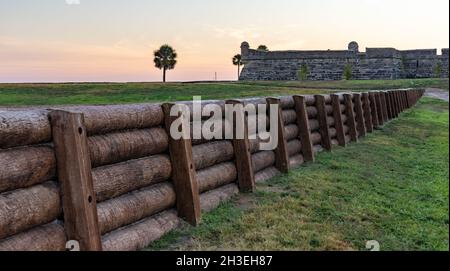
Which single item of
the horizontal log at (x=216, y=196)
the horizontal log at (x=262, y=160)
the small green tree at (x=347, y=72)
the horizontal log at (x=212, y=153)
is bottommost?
the horizontal log at (x=216, y=196)

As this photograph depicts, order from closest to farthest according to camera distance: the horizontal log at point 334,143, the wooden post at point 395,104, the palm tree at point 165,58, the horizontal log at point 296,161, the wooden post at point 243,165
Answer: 1. the wooden post at point 243,165
2. the horizontal log at point 296,161
3. the horizontal log at point 334,143
4. the wooden post at point 395,104
5. the palm tree at point 165,58

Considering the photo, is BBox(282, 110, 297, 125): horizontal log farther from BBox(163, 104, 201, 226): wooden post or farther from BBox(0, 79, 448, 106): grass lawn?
BBox(0, 79, 448, 106): grass lawn

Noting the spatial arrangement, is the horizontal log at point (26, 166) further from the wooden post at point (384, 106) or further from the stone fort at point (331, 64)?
the stone fort at point (331, 64)

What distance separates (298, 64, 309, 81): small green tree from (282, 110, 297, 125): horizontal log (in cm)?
6469

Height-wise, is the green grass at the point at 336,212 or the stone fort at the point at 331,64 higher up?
the stone fort at the point at 331,64

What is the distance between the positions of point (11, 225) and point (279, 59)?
244 ft

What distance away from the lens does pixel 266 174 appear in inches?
350

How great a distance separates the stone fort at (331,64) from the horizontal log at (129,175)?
70595mm

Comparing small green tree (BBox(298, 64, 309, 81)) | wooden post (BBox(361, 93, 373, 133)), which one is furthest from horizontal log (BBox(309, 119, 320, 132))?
small green tree (BBox(298, 64, 309, 81))

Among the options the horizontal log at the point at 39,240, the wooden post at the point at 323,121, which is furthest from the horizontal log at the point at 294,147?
the horizontal log at the point at 39,240

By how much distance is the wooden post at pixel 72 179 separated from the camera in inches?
166

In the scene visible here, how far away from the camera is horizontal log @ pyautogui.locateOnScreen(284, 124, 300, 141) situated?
1048 centimetres
